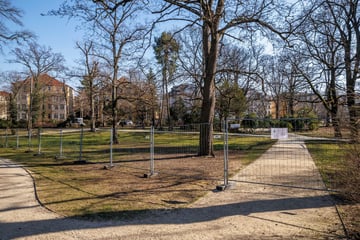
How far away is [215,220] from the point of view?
5066mm

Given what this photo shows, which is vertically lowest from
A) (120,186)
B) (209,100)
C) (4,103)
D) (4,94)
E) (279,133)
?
(120,186)

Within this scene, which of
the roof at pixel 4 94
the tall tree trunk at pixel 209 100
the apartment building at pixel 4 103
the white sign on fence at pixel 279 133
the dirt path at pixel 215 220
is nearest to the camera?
the dirt path at pixel 215 220

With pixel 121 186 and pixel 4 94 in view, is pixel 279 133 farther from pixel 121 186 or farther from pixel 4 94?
pixel 4 94

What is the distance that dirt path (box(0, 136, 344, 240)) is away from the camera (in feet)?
14.6

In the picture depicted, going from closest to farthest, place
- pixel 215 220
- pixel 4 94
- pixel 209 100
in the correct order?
pixel 215 220 → pixel 209 100 → pixel 4 94

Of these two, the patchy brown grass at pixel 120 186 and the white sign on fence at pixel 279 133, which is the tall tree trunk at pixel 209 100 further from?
the white sign on fence at pixel 279 133

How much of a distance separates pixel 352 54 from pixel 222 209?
20457 millimetres

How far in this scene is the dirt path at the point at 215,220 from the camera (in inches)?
175

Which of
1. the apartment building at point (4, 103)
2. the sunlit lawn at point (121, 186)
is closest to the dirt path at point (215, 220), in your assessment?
the sunlit lawn at point (121, 186)

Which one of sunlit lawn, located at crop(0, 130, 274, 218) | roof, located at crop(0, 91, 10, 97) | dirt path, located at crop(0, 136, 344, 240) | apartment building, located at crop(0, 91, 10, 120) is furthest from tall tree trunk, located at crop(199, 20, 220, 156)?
roof, located at crop(0, 91, 10, 97)

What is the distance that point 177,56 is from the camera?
1152 inches

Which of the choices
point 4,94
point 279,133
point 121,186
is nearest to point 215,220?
point 279,133

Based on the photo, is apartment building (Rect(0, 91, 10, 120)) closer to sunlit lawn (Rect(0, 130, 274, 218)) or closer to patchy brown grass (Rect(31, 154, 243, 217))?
sunlit lawn (Rect(0, 130, 274, 218))

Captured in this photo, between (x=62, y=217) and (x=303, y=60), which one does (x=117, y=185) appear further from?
(x=303, y=60)
